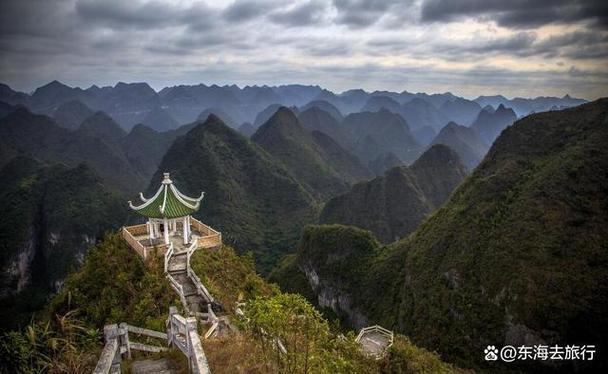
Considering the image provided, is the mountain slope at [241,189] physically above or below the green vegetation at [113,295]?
below

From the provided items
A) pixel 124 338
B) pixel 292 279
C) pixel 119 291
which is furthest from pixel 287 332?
pixel 292 279

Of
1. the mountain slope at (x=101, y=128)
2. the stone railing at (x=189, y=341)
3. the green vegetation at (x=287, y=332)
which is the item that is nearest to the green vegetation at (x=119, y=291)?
the stone railing at (x=189, y=341)

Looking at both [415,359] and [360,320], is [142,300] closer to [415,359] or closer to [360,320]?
[415,359]

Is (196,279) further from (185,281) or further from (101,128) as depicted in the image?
(101,128)

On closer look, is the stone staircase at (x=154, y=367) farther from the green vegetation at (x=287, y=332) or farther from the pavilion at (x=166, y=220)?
the pavilion at (x=166, y=220)

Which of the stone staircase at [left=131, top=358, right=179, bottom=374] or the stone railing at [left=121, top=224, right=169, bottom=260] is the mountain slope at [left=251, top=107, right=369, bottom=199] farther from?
the stone staircase at [left=131, top=358, right=179, bottom=374]
